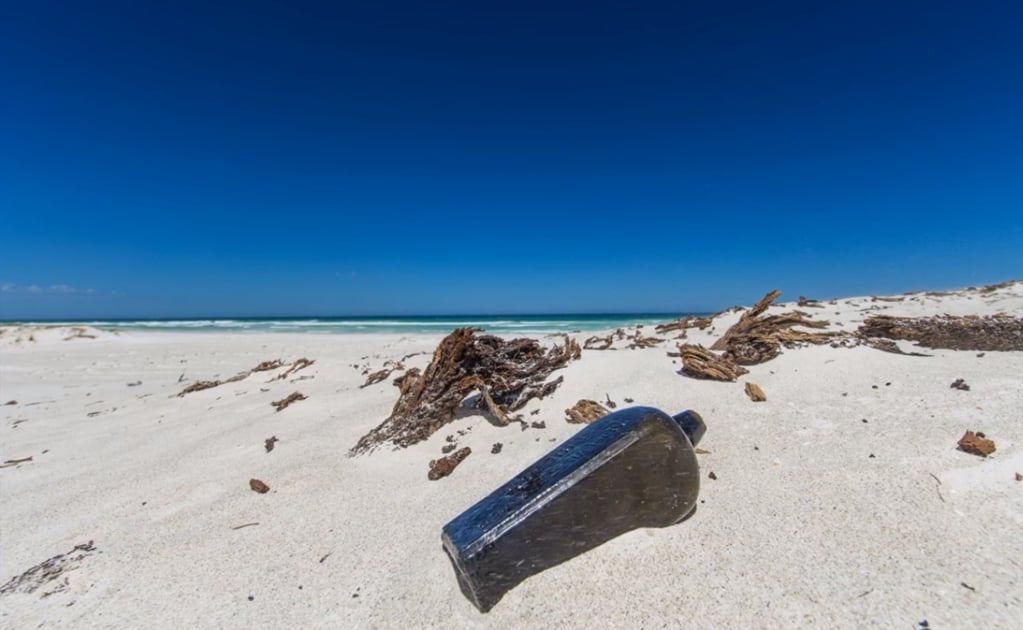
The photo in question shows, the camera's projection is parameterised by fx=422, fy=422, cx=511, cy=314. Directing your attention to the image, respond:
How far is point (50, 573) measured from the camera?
2.36m

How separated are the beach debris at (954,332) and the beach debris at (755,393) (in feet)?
8.83

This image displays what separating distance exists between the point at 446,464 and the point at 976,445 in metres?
3.28

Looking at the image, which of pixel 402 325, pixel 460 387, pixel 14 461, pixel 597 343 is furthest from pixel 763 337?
pixel 402 325

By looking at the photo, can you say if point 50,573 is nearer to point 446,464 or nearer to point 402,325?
point 446,464

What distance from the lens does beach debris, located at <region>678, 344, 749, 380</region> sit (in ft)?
13.1

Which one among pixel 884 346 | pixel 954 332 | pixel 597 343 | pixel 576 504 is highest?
pixel 954 332

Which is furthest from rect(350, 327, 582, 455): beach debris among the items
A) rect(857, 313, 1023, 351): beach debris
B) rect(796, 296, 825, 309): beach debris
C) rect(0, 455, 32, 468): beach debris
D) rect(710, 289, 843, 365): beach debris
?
rect(796, 296, 825, 309): beach debris

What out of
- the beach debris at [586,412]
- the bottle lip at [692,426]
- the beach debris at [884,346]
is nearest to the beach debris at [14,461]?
the beach debris at [586,412]

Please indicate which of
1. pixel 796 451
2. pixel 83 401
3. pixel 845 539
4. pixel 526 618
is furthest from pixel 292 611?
pixel 83 401

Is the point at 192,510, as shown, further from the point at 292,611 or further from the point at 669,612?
the point at 669,612

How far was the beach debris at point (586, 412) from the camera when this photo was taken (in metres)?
3.52

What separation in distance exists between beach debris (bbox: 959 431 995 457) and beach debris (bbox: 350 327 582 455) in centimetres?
285

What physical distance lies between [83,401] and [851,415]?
36.5ft

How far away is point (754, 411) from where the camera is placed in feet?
10.9
